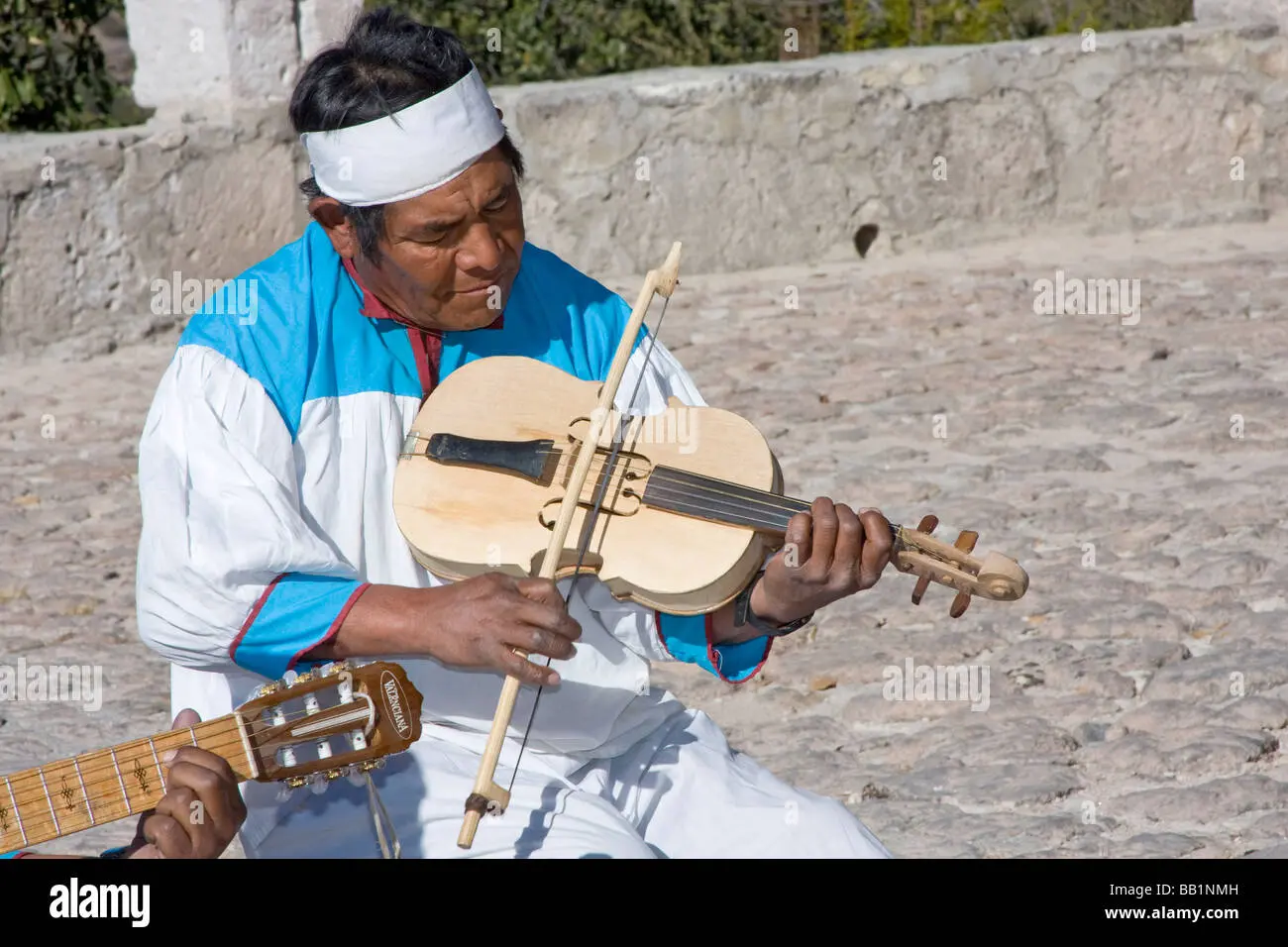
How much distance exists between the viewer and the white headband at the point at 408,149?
102 inches

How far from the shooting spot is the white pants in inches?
96.7

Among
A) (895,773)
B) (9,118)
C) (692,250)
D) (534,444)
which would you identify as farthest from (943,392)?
(9,118)

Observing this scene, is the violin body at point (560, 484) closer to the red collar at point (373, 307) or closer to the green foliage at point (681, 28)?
the red collar at point (373, 307)

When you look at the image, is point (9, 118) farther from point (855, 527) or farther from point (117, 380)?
point (855, 527)

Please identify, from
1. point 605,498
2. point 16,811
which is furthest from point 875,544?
point 16,811

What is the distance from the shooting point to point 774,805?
2.56m

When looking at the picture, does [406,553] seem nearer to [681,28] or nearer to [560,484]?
[560,484]

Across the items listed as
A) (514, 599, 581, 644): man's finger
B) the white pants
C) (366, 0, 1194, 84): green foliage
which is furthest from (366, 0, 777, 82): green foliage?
(514, 599, 581, 644): man's finger

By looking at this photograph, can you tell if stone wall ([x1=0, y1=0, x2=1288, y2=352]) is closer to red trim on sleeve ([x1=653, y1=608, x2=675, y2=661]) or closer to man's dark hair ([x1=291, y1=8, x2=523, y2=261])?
man's dark hair ([x1=291, y1=8, x2=523, y2=261])

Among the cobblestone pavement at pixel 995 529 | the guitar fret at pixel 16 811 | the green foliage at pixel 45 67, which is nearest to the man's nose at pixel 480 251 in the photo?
the guitar fret at pixel 16 811

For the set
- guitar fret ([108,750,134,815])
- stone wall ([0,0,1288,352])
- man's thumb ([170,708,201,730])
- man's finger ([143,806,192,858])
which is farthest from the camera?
stone wall ([0,0,1288,352])

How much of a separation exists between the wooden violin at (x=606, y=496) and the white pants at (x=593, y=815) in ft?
0.97

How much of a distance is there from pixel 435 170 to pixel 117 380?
4.60 metres

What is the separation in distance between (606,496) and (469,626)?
0.34 metres
